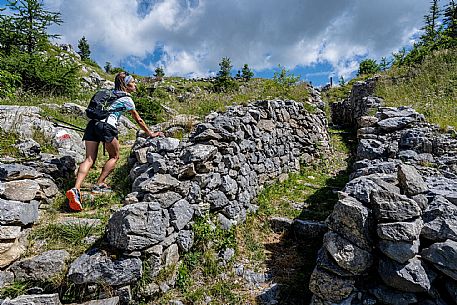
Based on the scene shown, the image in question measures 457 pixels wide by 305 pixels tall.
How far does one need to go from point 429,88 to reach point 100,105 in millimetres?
13367

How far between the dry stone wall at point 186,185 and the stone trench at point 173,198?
0.01m

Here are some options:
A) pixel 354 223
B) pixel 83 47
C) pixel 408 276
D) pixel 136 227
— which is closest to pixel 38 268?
pixel 136 227

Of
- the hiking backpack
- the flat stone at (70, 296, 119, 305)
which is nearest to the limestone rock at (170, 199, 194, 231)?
the flat stone at (70, 296, 119, 305)

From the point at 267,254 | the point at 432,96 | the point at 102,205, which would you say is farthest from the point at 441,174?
the point at 432,96

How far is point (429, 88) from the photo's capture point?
1136 centimetres

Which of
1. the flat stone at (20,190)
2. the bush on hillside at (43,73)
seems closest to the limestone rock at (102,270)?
the flat stone at (20,190)

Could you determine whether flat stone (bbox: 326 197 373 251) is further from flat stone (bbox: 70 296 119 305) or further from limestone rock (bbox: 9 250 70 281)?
limestone rock (bbox: 9 250 70 281)

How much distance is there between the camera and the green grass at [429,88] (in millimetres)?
8602

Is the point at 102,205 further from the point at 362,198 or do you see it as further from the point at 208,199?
the point at 362,198

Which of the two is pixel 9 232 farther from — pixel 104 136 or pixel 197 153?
pixel 197 153

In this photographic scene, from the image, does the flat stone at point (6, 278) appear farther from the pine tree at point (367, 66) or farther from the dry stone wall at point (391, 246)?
the pine tree at point (367, 66)

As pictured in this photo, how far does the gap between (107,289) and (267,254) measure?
2.72m

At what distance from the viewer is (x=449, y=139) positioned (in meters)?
6.14

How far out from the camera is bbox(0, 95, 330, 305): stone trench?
302 centimetres
